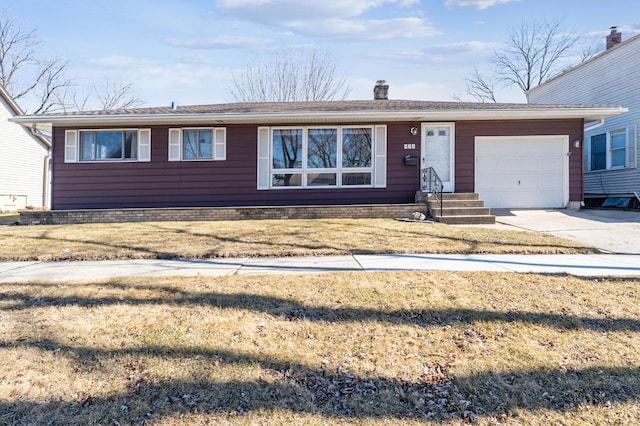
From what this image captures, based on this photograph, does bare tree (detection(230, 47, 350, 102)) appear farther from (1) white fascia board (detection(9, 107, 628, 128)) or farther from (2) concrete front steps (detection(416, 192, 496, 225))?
(2) concrete front steps (detection(416, 192, 496, 225))

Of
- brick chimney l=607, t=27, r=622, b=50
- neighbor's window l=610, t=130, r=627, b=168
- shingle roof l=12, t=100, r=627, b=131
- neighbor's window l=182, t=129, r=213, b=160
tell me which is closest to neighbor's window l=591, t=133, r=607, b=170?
neighbor's window l=610, t=130, r=627, b=168

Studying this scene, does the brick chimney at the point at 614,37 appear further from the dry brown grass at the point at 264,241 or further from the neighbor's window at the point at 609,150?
the dry brown grass at the point at 264,241

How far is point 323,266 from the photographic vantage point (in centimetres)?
513

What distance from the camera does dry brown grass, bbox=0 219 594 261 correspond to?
6141 millimetres

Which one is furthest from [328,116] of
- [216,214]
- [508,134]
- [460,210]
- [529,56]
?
[529,56]

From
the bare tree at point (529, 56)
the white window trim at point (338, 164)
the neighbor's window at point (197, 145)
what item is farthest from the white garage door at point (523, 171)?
the bare tree at point (529, 56)

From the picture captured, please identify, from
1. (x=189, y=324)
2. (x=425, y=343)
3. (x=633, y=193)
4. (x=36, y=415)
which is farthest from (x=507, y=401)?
(x=633, y=193)

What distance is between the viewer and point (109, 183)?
36.6 feet

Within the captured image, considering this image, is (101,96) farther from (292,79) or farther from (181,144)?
(181,144)

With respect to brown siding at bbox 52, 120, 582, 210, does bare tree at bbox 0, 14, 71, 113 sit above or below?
above

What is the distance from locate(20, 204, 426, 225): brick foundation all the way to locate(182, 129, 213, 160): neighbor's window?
1.78 meters

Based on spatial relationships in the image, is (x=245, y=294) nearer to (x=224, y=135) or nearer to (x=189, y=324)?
(x=189, y=324)

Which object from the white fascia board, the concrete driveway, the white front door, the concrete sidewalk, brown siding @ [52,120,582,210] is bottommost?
the concrete sidewalk

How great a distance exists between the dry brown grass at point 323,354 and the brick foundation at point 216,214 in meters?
5.96
